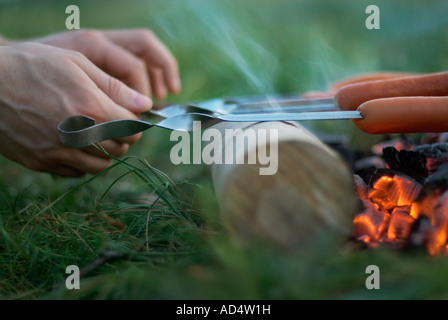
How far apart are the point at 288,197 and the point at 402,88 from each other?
621mm

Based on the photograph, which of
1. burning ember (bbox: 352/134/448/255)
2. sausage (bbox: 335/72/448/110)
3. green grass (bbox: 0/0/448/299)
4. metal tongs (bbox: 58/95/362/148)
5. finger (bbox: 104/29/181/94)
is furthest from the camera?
finger (bbox: 104/29/181/94)

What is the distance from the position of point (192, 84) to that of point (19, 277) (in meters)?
2.10

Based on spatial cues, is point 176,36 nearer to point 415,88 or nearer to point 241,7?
point 241,7

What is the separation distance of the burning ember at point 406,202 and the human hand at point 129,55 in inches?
46.4

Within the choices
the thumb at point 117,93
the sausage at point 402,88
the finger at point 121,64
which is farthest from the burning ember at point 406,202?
the finger at point 121,64

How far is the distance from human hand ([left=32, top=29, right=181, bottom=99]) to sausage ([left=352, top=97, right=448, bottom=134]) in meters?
1.24

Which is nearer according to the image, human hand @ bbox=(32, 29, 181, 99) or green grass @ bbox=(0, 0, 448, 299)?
green grass @ bbox=(0, 0, 448, 299)

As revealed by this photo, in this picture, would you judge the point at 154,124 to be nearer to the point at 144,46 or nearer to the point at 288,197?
the point at 288,197

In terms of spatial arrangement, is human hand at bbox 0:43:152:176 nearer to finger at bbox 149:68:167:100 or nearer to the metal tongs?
the metal tongs

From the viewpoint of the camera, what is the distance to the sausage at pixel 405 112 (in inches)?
45.8

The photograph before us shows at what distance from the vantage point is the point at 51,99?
1.35 meters

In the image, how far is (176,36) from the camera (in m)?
3.79

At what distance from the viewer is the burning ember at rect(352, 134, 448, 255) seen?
997 millimetres

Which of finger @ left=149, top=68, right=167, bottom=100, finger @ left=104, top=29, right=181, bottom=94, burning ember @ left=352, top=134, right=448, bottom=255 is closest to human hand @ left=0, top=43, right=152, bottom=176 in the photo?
burning ember @ left=352, top=134, right=448, bottom=255
